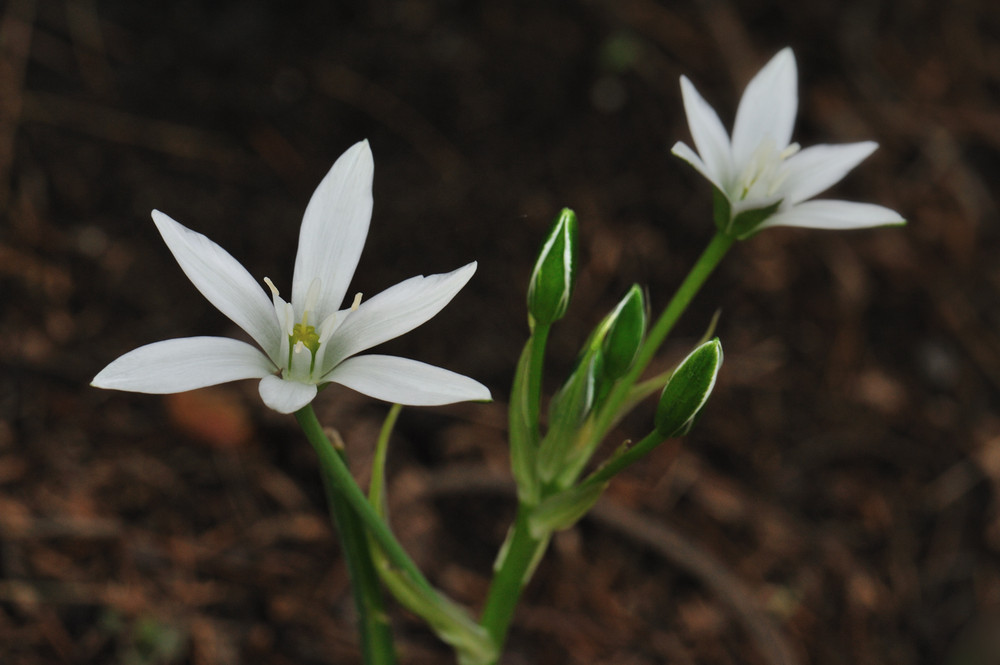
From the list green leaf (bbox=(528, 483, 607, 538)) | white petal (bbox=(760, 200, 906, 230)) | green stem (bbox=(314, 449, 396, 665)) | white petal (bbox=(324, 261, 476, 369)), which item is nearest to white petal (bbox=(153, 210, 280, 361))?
white petal (bbox=(324, 261, 476, 369))

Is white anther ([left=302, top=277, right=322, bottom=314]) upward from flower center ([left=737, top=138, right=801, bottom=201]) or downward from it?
downward

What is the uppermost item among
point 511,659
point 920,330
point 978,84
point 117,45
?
point 978,84

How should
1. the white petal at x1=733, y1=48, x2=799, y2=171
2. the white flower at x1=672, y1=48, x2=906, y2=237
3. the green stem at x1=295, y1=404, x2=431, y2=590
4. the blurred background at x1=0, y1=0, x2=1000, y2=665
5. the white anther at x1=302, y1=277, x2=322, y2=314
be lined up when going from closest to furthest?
the green stem at x1=295, y1=404, x2=431, y2=590, the white anther at x1=302, y1=277, x2=322, y2=314, the white flower at x1=672, y1=48, x2=906, y2=237, the white petal at x1=733, y1=48, x2=799, y2=171, the blurred background at x1=0, y1=0, x2=1000, y2=665

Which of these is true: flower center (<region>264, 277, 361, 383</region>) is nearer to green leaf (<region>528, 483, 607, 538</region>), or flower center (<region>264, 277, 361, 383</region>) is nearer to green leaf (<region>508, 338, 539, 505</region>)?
green leaf (<region>508, 338, 539, 505</region>)

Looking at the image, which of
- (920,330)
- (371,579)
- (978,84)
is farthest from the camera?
(978,84)

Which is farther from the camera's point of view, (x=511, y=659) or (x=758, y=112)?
(x=511, y=659)

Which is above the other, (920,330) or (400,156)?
(400,156)

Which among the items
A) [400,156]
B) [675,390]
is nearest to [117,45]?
[400,156]

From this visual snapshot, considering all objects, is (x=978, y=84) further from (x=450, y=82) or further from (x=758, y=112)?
(x=758, y=112)
